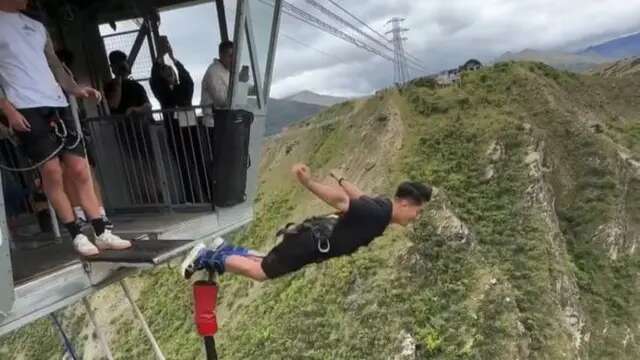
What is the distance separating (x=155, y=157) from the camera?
7641mm

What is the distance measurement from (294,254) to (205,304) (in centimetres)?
91

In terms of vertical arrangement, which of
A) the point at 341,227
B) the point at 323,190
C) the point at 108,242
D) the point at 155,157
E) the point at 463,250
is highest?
the point at 155,157

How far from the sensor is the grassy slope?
15844 mm

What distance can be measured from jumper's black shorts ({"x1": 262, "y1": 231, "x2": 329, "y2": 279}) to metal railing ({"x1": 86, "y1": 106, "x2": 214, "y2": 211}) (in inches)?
61.9

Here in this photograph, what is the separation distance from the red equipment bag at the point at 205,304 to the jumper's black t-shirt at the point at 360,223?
1.13 metres

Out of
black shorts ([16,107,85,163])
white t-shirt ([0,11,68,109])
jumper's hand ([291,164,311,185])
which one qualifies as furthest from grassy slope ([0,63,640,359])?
white t-shirt ([0,11,68,109])

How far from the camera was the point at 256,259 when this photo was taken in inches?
253

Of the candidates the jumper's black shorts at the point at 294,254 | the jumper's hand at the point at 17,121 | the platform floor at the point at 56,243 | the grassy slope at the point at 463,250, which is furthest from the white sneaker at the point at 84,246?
the grassy slope at the point at 463,250

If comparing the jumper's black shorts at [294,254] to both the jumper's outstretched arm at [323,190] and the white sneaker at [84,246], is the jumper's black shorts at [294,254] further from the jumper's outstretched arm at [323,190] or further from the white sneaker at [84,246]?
the white sneaker at [84,246]

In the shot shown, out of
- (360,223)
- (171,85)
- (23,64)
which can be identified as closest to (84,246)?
(23,64)

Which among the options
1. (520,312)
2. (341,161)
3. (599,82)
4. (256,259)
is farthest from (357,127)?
(256,259)

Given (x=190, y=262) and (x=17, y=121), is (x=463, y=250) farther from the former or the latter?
(x=17, y=121)

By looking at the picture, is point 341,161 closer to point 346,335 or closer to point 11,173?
point 346,335

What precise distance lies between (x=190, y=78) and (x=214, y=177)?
3.97 feet
